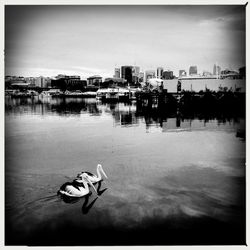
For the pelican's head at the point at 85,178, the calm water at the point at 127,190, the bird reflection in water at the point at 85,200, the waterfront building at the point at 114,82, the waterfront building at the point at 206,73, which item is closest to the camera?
the calm water at the point at 127,190

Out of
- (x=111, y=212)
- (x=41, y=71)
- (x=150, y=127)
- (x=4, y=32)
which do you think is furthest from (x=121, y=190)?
(x=150, y=127)

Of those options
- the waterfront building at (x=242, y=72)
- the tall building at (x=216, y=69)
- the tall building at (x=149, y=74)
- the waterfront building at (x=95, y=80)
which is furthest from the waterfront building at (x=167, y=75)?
the waterfront building at (x=242, y=72)

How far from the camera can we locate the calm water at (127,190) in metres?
2.87

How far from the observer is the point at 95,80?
4.24 m

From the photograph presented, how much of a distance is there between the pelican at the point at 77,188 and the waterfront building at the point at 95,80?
1.44m

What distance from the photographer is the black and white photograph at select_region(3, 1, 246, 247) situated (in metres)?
2.92

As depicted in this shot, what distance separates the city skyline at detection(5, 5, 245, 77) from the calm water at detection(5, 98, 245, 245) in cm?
78

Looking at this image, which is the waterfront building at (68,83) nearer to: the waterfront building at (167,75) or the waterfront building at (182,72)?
the waterfront building at (167,75)

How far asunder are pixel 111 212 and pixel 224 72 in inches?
85.2

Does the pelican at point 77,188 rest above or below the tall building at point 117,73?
below

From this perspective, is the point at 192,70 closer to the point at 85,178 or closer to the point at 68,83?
the point at 68,83

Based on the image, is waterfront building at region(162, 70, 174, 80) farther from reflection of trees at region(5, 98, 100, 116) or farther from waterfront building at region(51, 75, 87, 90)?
Result: reflection of trees at region(5, 98, 100, 116)

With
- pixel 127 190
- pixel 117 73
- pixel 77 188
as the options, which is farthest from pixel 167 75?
pixel 77 188

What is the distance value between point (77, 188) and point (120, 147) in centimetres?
156
